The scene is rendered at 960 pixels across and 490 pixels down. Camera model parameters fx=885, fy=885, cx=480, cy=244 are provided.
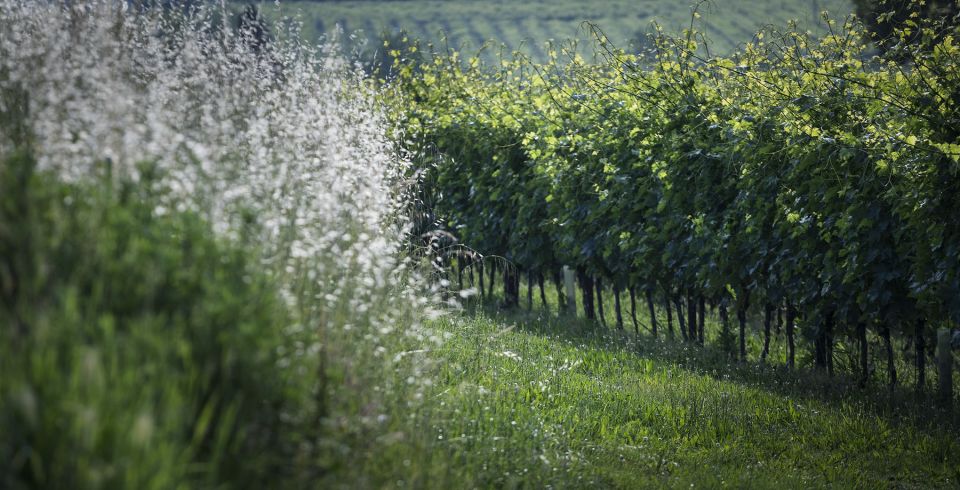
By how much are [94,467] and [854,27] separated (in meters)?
8.35

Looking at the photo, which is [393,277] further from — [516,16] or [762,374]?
[516,16]

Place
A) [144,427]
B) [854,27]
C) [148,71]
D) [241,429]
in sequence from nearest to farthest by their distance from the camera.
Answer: [144,427] → [241,429] → [148,71] → [854,27]

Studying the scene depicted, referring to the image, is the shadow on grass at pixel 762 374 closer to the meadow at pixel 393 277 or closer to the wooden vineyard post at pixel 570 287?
the meadow at pixel 393 277

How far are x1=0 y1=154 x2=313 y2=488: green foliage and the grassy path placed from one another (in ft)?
3.40

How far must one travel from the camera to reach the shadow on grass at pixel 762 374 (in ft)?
24.0

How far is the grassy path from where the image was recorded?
16.5 feet

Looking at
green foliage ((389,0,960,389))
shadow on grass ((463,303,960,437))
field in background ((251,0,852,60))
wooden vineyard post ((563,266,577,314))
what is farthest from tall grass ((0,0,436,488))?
field in background ((251,0,852,60))

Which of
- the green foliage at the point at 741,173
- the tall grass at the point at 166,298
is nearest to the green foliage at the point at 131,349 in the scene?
the tall grass at the point at 166,298

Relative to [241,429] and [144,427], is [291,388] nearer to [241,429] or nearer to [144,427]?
[241,429]

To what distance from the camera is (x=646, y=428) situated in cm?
636

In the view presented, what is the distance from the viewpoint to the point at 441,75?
1490 centimetres

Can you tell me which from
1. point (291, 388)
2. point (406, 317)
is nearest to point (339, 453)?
point (291, 388)

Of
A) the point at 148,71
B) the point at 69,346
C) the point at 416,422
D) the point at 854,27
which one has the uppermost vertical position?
the point at 854,27

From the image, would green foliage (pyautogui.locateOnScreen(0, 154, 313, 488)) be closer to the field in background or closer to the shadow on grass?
the shadow on grass
